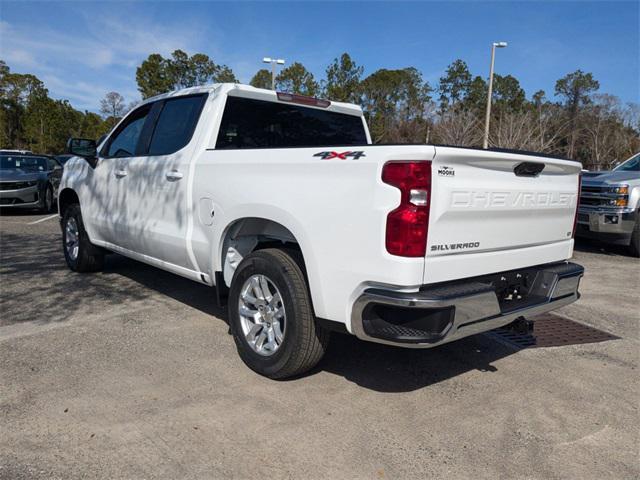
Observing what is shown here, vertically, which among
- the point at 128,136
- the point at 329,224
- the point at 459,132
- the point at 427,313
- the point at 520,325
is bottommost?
the point at 520,325

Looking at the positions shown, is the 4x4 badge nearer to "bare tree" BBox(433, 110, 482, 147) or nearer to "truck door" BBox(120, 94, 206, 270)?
"truck door" BBox(120, 94, 206, 270)

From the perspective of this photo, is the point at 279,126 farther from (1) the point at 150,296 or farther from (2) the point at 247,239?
(1) the point at 150,296

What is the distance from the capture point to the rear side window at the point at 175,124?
14.6 ft

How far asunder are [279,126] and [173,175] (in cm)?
106

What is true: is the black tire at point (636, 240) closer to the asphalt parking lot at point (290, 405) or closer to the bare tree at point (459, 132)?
the asphalt parking lot at point (290, 405)

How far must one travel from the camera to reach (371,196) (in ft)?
9.11

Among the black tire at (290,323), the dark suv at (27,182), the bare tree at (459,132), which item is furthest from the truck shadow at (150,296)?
the bare tree at (459,132)

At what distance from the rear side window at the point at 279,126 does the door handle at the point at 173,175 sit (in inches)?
15.9

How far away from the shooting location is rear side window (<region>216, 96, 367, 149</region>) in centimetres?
439

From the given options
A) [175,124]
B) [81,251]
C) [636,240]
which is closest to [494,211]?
[175,124]

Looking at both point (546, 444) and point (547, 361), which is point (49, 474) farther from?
point (547, 361)

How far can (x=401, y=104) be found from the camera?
3872 cm

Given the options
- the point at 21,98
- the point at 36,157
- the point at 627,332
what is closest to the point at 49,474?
the point at 627,332

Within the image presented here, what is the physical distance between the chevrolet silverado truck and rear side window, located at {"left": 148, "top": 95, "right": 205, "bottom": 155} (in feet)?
23.2
